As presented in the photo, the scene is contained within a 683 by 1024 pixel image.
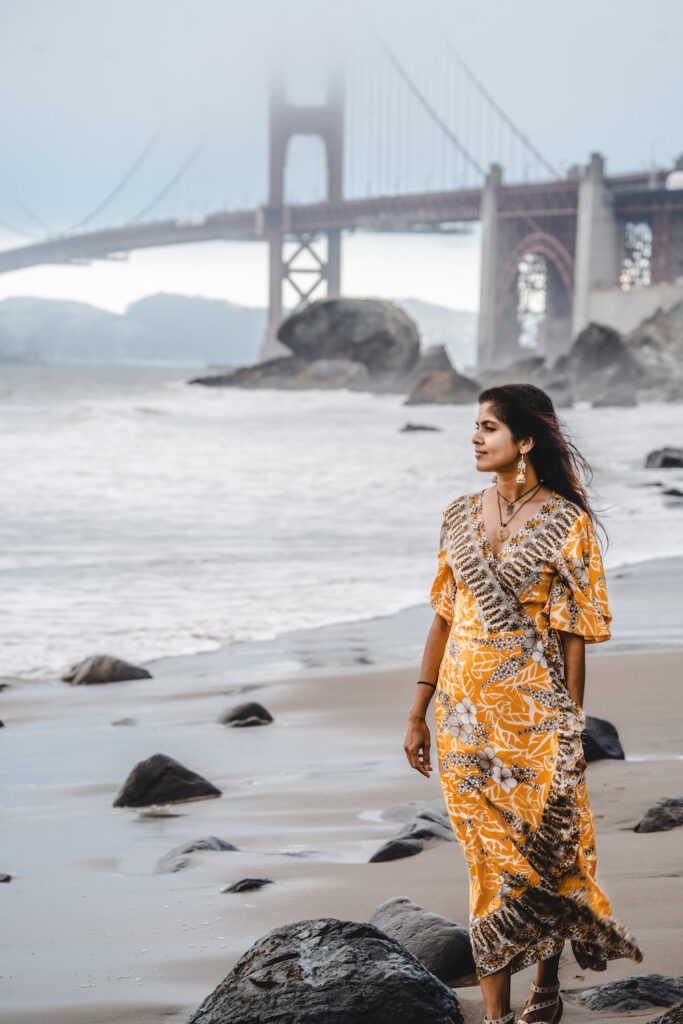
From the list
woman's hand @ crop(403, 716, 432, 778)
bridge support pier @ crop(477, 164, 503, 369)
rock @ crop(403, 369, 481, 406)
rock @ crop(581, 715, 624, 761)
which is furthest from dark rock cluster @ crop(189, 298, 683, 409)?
woman's hand @ crop(403, 716, 432, 778)

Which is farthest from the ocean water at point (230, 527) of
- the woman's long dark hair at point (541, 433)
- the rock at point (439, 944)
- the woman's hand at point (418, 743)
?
the rock at point (439, 944)

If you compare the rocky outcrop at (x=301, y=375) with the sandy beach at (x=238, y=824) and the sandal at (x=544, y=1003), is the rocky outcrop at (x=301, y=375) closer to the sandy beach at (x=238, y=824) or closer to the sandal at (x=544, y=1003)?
the sandy beach at (x=238, y=824)

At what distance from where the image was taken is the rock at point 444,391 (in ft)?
120

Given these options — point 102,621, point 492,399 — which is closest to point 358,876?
point 492,399

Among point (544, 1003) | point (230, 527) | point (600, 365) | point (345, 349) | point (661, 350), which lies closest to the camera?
point (544, 1003)

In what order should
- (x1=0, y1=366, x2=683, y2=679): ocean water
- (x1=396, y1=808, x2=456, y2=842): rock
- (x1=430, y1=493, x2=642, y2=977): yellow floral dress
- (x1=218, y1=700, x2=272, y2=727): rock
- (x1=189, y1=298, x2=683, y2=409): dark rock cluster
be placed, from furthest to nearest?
(x1=189, y1=298, x2=683, y2=409): dark rock cluster
(x1=0, y1=366, x2=683, y2=679): ocean water
(x1=218, y1=700, x2=272, y2=727): rock
(x1=396, y1=808, x2=456, y2=842): rock
(x1=430, y1=493, x2=642, y2=977): yellow floral dress

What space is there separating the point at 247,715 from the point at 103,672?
32.1 inches

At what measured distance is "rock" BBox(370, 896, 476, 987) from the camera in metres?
1.92

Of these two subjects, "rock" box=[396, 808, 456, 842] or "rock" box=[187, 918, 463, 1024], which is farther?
"rock" box=[396, 808, 456, 842]

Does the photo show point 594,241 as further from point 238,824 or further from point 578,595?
point 578,595

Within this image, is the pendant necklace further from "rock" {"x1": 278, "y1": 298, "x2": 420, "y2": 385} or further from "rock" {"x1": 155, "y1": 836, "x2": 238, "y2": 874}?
"rock" {"x1": 278, "y1": 298, "x2": 420, "y2": 385}

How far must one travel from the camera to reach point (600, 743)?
316 cm

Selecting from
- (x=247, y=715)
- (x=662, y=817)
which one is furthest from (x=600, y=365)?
(x=662, y=817)

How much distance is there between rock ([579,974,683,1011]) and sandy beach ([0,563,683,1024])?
30mm
